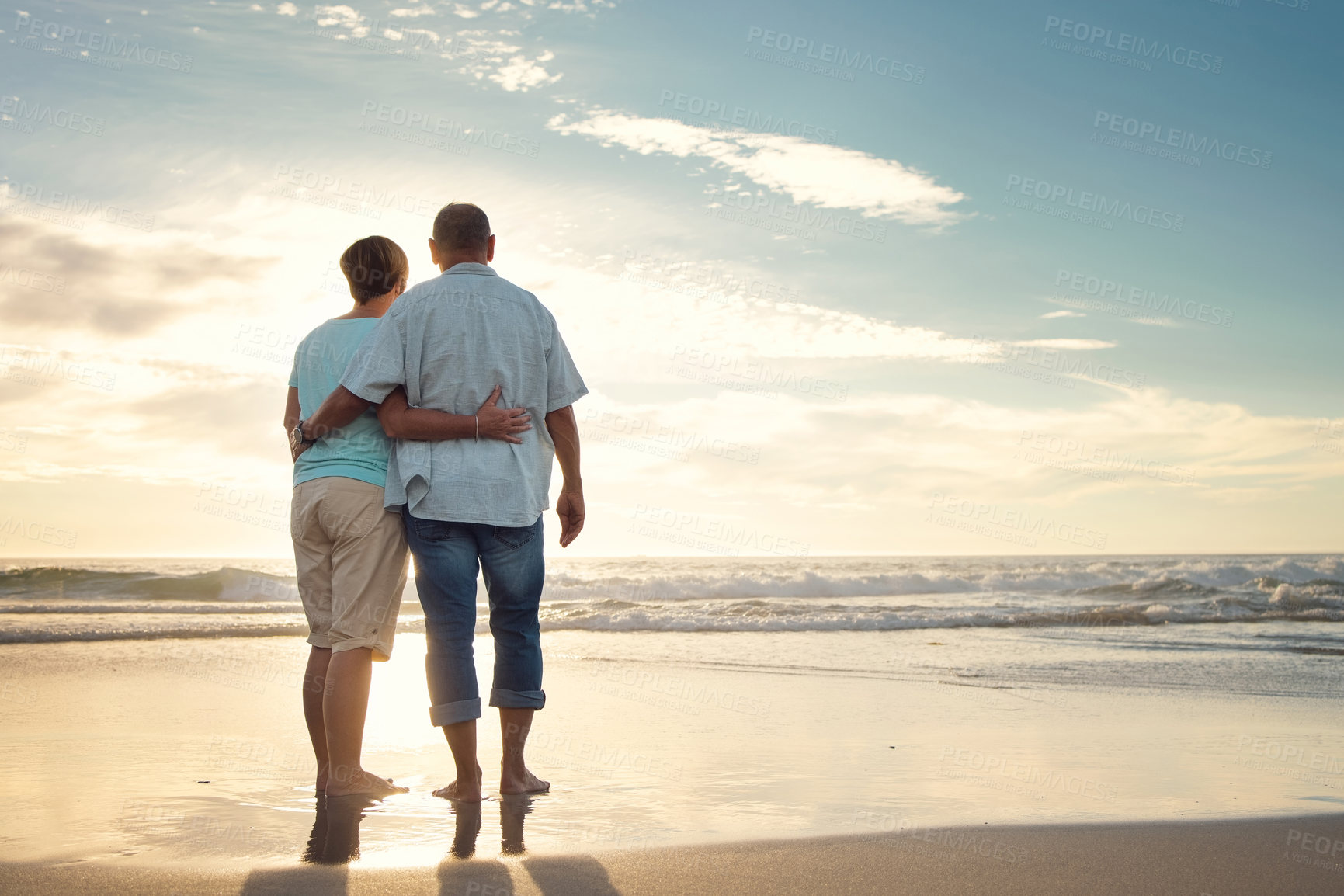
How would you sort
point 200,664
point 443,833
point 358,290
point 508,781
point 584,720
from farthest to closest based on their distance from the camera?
point 200,664 < point 584,720 < point 358,290 < point 508,781 < point 443,833

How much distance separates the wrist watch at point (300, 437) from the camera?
2.82 meters

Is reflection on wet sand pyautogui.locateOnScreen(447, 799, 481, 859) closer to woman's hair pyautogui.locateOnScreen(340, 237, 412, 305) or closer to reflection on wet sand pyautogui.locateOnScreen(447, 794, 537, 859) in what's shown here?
reflection on wet sand pyautogui.locateOnScreen(447, 794, 537, 859)

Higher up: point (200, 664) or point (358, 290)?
point (358, 290)

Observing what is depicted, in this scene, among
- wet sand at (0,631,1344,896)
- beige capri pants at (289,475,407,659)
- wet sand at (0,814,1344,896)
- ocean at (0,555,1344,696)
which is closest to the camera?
wet sand at (0,814,1344,896)

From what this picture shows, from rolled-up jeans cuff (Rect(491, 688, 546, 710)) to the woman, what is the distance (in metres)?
0.36

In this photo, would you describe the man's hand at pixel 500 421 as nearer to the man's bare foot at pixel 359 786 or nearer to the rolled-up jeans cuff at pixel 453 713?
the rolled-up jeans cuff at pixel 453 713

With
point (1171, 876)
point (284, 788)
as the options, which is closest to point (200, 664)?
point (284, 788)

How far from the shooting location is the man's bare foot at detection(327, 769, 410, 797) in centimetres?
284

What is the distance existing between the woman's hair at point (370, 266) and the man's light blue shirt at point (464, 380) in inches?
14.6

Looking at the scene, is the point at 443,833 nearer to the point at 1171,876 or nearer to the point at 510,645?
the point at 510,645

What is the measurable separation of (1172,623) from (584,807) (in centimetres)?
1101

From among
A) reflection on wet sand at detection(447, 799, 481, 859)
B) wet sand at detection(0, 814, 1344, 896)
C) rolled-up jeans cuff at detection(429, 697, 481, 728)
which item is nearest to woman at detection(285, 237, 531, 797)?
rolled-up jeans cuff at detection(429, 697, 481, 728)

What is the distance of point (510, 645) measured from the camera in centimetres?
285

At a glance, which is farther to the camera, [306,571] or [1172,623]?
[1172,623]
